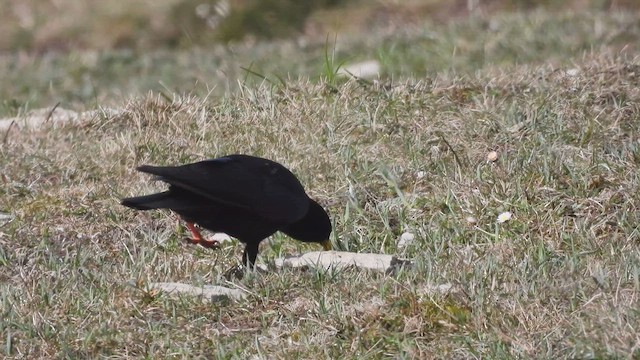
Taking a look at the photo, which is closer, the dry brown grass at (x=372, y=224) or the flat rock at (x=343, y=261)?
the dry brown grass at (x=372, y=224)

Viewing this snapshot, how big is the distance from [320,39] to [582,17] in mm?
3220

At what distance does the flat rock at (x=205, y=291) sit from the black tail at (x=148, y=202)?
1.04 ft

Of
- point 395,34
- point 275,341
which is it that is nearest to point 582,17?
point 395,34

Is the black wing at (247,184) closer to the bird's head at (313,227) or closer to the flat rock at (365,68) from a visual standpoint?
the bird's head at (313,227)

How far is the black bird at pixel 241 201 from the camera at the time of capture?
491 centimetres

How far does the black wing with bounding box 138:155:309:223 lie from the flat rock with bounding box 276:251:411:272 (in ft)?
0.61

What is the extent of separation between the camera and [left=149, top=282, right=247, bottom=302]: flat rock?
15.5ft

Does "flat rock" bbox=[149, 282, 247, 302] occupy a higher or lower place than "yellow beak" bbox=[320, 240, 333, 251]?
higher

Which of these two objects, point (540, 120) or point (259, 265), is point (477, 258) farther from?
point (540, 120)

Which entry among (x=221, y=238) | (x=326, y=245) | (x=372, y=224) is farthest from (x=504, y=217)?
(x=221, y=238)

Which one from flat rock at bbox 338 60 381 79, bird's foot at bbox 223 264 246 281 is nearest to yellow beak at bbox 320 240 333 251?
bird's foot at bbox 223 264 246 281

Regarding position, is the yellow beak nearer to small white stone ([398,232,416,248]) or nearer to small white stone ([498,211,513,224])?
small white stone ([398,232,416,248])

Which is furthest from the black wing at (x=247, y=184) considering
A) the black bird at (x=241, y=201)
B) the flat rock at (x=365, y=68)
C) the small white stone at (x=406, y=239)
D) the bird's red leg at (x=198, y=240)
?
the flat rock at (x=365, y=68)

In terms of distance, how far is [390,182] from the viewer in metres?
6.10
